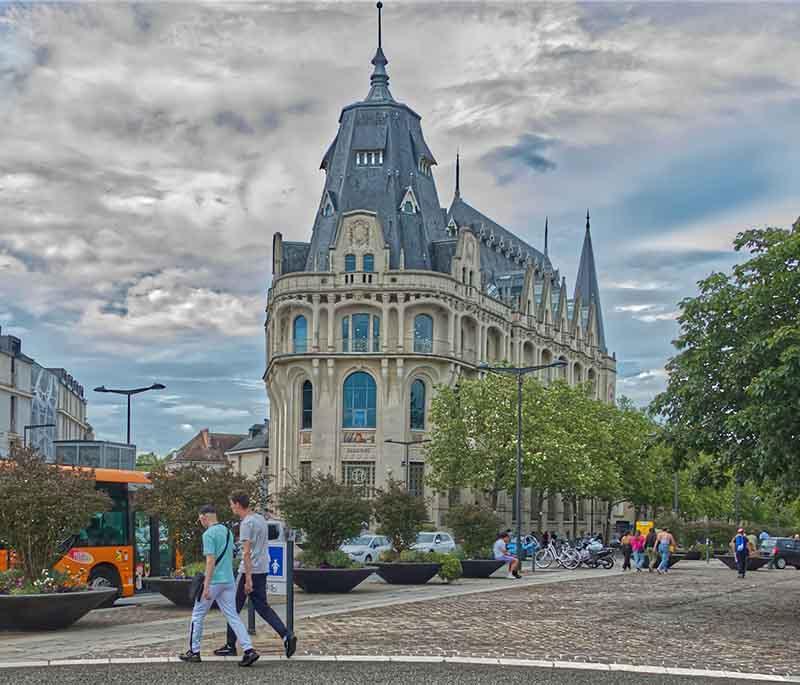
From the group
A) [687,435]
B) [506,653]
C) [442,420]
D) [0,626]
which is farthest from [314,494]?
[442,420]

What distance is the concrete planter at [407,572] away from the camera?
106 feet

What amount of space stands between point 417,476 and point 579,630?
2387 inches

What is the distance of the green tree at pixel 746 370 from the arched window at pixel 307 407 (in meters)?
57.4

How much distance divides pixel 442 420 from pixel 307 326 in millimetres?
14318

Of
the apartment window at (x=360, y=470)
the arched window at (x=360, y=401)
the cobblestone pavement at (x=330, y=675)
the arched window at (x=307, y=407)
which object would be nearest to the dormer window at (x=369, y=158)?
the arched window at (x=360, y=401)

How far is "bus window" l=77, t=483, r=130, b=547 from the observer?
24703 mm

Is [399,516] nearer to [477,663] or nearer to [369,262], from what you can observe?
[477,663]

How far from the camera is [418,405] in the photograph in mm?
80812

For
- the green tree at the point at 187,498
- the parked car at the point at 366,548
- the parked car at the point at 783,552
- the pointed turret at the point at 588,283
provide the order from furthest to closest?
the pointed turret at the point at 588,283, the parked car at the point at 783,552, the parked car at the point at 366,548, the green tree at the point at 187,498

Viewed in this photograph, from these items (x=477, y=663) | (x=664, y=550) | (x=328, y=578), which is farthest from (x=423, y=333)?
(x=477, y=663)

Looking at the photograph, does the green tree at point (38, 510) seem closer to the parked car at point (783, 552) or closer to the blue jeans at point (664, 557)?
the blue jeans at point (664, 557)

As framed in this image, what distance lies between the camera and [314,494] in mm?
28828

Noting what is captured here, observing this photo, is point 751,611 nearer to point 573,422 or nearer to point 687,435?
point 687,435

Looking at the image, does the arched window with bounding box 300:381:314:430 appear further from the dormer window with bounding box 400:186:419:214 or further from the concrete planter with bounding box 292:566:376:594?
the concrete planter with bounding box 292:566:376:594
